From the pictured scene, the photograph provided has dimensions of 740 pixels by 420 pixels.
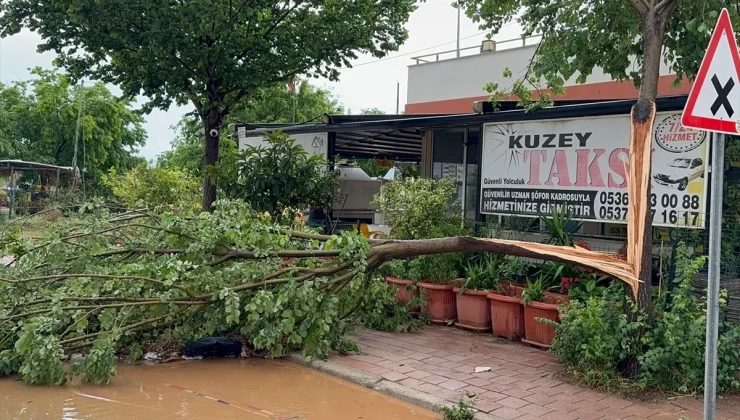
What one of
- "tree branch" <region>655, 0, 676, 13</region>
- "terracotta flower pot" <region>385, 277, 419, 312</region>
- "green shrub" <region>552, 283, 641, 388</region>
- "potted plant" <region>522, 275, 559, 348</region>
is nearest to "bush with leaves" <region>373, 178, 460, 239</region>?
"terracotta flower pot" <region>385, 277, 419, 312</region>

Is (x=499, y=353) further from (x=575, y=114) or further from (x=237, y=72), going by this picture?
(x=237, y=72)

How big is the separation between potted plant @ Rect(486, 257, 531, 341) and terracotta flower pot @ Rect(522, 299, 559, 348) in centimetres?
16

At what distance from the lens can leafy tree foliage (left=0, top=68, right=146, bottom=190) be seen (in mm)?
34219

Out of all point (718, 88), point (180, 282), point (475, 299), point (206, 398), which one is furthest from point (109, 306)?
point (718, 88)

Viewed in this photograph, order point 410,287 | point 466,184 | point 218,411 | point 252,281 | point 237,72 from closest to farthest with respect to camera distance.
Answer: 1. point 218,411
2. point 252,281
3. point 410,287
4. point 466,184
5. point 237,72

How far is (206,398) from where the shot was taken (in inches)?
225

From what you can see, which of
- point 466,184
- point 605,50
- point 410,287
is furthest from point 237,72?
point 605,50

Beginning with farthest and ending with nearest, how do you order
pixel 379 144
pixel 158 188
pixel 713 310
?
pixel 158 188 < pixel 379 144 < pixel 713 310

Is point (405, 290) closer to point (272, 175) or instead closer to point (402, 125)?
point (402, 125)

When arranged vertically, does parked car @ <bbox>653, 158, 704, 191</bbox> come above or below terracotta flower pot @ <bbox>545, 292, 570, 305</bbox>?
above

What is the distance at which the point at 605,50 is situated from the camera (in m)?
7.94

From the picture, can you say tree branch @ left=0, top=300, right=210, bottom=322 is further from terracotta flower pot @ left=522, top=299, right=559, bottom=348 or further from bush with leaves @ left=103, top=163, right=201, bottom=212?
bush with leaves @ left=103, top=163, right=201, bottom=212

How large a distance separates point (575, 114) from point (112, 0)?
8.22 m

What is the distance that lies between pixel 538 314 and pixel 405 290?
206cm
